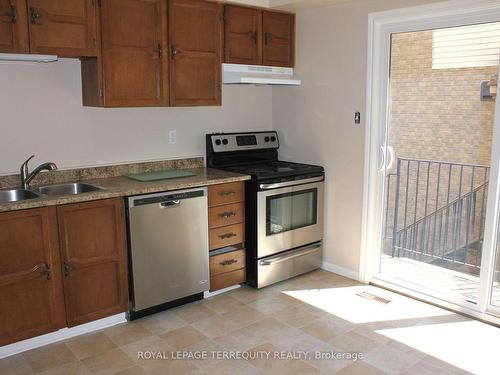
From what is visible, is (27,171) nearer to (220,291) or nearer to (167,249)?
(167,249)

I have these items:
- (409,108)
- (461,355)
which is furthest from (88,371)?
(409,108)

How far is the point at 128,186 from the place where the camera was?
3.10 m

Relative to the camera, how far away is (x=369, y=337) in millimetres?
2945

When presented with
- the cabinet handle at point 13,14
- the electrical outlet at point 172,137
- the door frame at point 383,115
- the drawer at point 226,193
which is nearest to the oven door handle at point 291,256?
the door frame at point 383,115

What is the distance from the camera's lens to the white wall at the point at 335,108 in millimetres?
3643

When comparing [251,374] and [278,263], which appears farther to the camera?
[278,263]

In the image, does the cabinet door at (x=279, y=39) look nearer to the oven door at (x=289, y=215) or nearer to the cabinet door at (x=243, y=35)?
the cabinet door at (x=243, y=35)

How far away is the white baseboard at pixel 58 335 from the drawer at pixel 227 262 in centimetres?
73

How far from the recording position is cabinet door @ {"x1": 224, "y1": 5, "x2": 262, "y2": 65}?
11.8ft

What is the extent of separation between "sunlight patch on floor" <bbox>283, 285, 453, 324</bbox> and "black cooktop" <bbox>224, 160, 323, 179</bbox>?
93 centimetres

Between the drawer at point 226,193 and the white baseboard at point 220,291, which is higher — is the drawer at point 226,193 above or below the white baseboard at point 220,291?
above

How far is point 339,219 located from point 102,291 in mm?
1992

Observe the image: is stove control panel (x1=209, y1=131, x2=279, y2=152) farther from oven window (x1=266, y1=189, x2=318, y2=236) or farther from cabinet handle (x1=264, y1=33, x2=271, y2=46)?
cabinet handle (x1=264, y1=33, x2=271, y2=46)

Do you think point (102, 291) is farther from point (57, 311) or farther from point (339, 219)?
point (339, 219)
